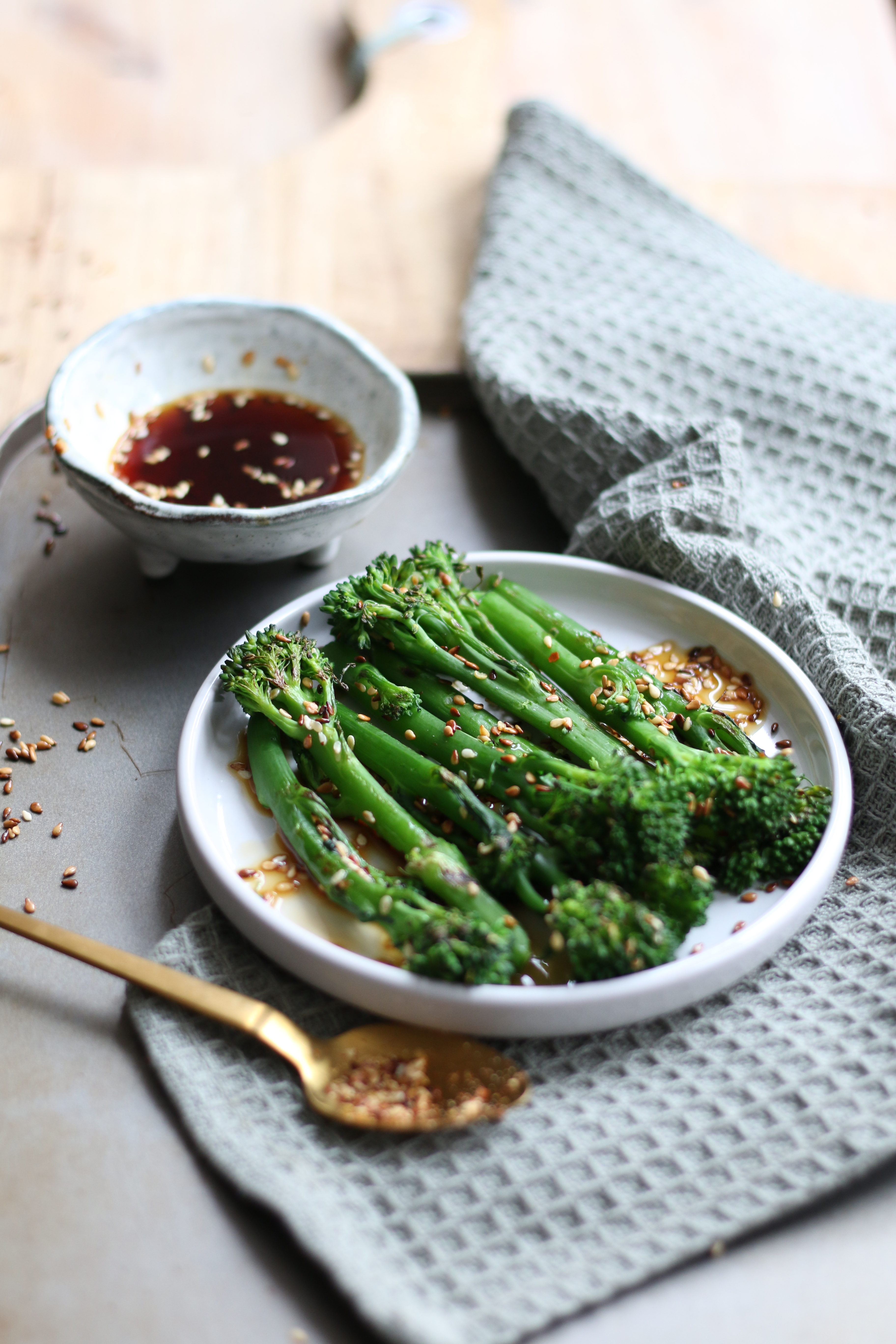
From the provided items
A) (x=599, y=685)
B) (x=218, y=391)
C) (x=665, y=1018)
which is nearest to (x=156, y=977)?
(x=665, y=1018)

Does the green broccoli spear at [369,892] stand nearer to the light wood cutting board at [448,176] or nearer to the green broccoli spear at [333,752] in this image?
the green broccoli spear at [333,752]

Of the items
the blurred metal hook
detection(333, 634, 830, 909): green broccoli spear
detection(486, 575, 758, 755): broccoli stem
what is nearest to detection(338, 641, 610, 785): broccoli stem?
detection(333, 634, 830, 909): green broccoli spear

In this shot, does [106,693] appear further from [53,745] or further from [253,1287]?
[253,1287]

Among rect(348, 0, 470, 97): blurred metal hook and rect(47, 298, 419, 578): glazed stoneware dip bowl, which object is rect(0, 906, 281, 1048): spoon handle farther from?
rect(348, 0, 470, 97): blurred metal hook

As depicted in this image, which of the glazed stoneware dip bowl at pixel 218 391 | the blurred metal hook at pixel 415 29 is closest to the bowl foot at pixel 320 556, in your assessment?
the glazed stoneware dip bowl at pixel 218 391

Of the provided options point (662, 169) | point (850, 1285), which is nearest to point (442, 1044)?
point (850, 1285)

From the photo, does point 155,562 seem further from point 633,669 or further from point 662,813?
point 662,813
